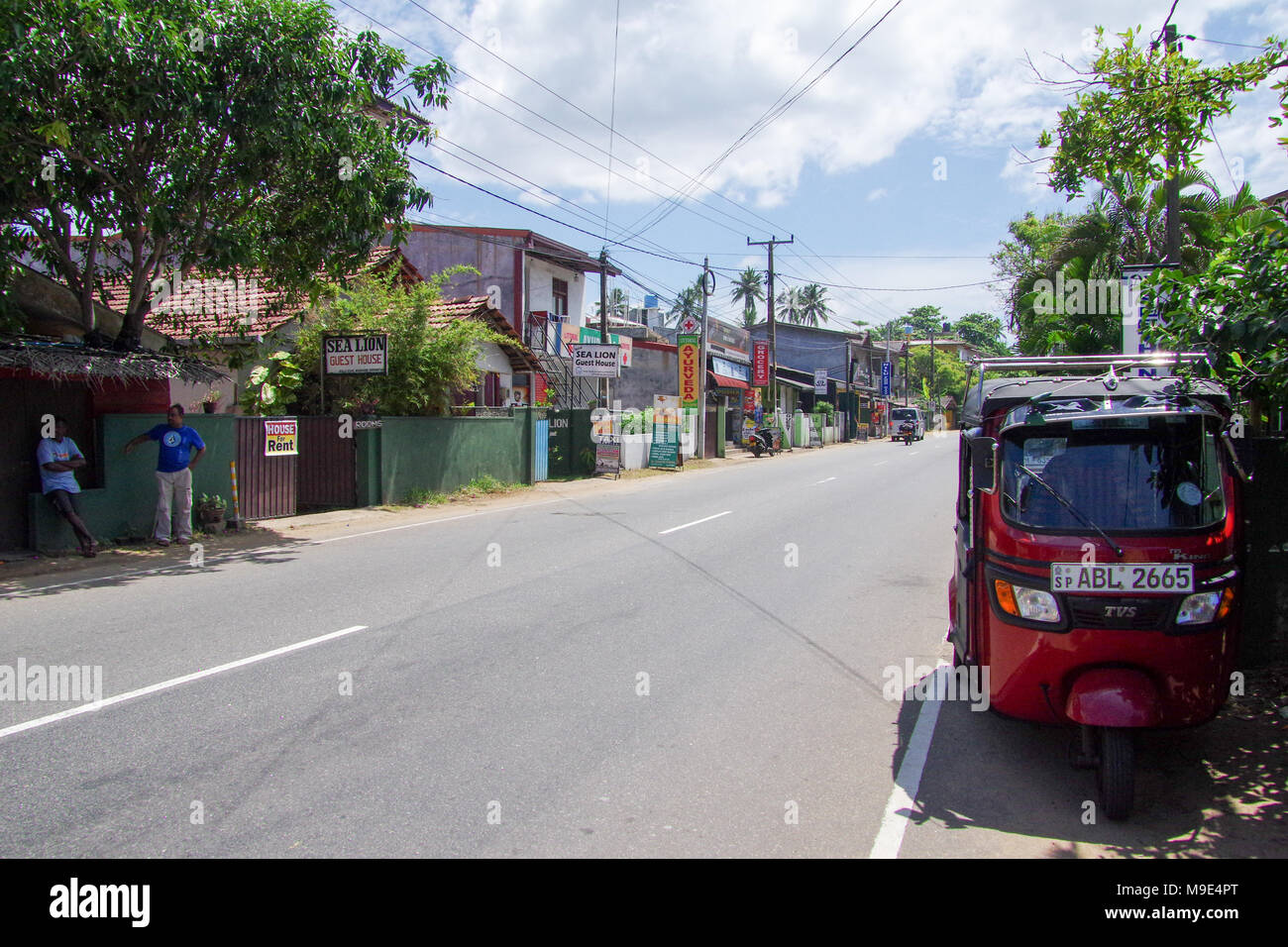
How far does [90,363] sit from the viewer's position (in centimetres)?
1124

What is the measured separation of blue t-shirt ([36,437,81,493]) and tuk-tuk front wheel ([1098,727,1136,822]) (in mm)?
11705

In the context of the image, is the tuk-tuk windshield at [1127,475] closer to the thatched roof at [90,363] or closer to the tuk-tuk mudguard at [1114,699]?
the tuk-tuk mudguard at [1114,699]

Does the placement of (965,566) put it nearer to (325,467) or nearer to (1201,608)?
(1201,608)

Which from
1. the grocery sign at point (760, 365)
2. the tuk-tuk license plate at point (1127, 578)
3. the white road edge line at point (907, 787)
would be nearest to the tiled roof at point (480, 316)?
the white road edge line at point (907, 787)

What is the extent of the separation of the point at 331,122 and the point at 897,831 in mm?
11815

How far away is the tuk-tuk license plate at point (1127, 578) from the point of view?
4.47 meters

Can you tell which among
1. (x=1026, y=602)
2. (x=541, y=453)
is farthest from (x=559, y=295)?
(x=1026, y=602)

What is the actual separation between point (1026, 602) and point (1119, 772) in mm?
885

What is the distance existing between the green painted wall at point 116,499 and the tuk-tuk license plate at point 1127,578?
38.9ft

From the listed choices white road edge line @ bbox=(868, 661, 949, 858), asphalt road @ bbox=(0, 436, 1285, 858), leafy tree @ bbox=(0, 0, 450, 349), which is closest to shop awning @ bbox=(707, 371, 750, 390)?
leafy tree @ bbox=(0, 0, 450, 349)

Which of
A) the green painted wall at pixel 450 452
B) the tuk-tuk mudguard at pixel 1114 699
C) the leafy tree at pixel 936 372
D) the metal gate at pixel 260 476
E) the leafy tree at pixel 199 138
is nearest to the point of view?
the tuk-tuk mudguard at pixel 1114 699

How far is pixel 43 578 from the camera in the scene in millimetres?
10094

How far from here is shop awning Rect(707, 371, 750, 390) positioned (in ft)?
137

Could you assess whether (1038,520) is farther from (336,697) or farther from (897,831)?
(336,697)
